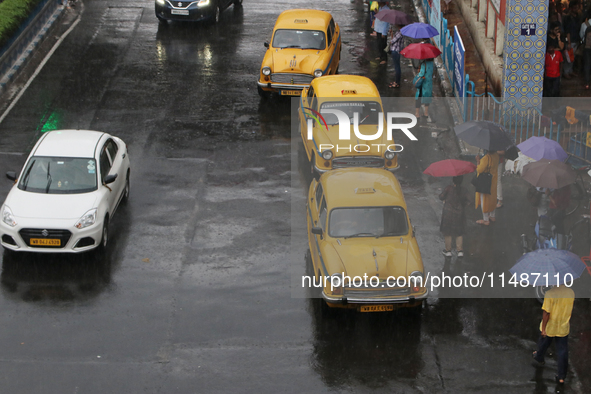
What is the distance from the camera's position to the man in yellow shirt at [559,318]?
32.5ft

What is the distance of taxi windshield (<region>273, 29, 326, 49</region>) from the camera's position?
2083 centimetres

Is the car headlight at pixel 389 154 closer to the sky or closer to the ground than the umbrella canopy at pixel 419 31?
closer to the ground

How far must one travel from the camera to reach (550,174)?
12.3 metres

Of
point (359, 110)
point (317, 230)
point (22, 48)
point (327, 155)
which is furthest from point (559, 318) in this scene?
point (22, 48)

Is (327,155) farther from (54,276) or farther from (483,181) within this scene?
(54,276)

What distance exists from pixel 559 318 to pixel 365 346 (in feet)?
A: 8.78

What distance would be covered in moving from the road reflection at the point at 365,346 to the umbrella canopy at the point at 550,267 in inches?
79.4

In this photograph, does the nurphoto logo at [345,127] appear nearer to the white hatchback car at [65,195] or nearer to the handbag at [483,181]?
the handbag at [483,181]

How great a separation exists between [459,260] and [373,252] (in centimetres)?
236

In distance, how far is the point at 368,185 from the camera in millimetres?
12594

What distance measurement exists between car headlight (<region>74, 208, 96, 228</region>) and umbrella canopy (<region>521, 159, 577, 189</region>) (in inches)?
277

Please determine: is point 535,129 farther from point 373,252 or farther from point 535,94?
point 373,252

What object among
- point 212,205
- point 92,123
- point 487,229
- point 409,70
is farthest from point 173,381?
point 409,70

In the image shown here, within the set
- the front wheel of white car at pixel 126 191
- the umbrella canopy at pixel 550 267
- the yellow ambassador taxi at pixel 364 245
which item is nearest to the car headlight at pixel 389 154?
the yellow ambassador taxi at pixel 364 245
